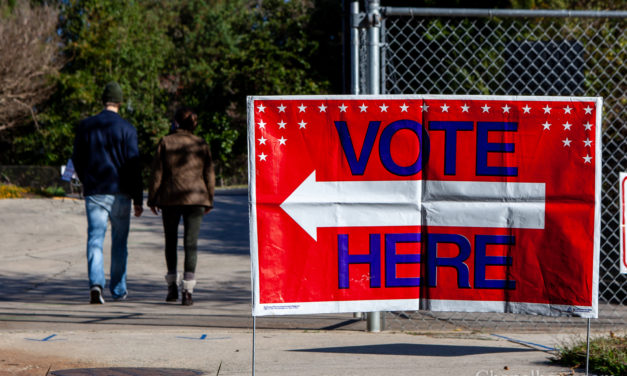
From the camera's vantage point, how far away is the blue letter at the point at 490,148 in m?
4.23

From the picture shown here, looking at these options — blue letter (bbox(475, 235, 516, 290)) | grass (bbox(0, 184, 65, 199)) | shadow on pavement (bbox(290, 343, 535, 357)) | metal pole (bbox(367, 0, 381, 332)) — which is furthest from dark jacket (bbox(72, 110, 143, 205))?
grass (bbox(0, 184, 65, 199))

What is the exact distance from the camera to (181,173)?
688 cm

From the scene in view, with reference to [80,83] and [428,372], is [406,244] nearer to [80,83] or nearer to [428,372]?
[428,372]

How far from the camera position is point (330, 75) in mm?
31000

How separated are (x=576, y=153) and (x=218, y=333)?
278 cm

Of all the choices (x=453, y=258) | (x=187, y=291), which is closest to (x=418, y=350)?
(x=453, y=258)

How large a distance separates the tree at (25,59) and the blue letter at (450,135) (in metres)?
30.5

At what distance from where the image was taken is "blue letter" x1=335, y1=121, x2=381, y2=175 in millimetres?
4164

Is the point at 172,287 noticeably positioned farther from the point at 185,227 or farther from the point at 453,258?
the point at 453,258

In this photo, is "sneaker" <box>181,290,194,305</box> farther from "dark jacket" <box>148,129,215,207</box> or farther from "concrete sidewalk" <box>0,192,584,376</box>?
"dark jacket" <box>148,129,215,207</box>

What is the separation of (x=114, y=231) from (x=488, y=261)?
4.05m

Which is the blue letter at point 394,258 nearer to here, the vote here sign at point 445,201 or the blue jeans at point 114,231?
the vote here sign at point 445,201

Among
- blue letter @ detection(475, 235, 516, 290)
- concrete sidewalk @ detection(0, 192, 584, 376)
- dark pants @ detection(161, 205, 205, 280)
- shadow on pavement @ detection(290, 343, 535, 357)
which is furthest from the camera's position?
dark pants @ detection(161, 205, 205, 280)

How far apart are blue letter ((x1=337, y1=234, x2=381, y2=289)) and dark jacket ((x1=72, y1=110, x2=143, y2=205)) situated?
3327 millimetres
